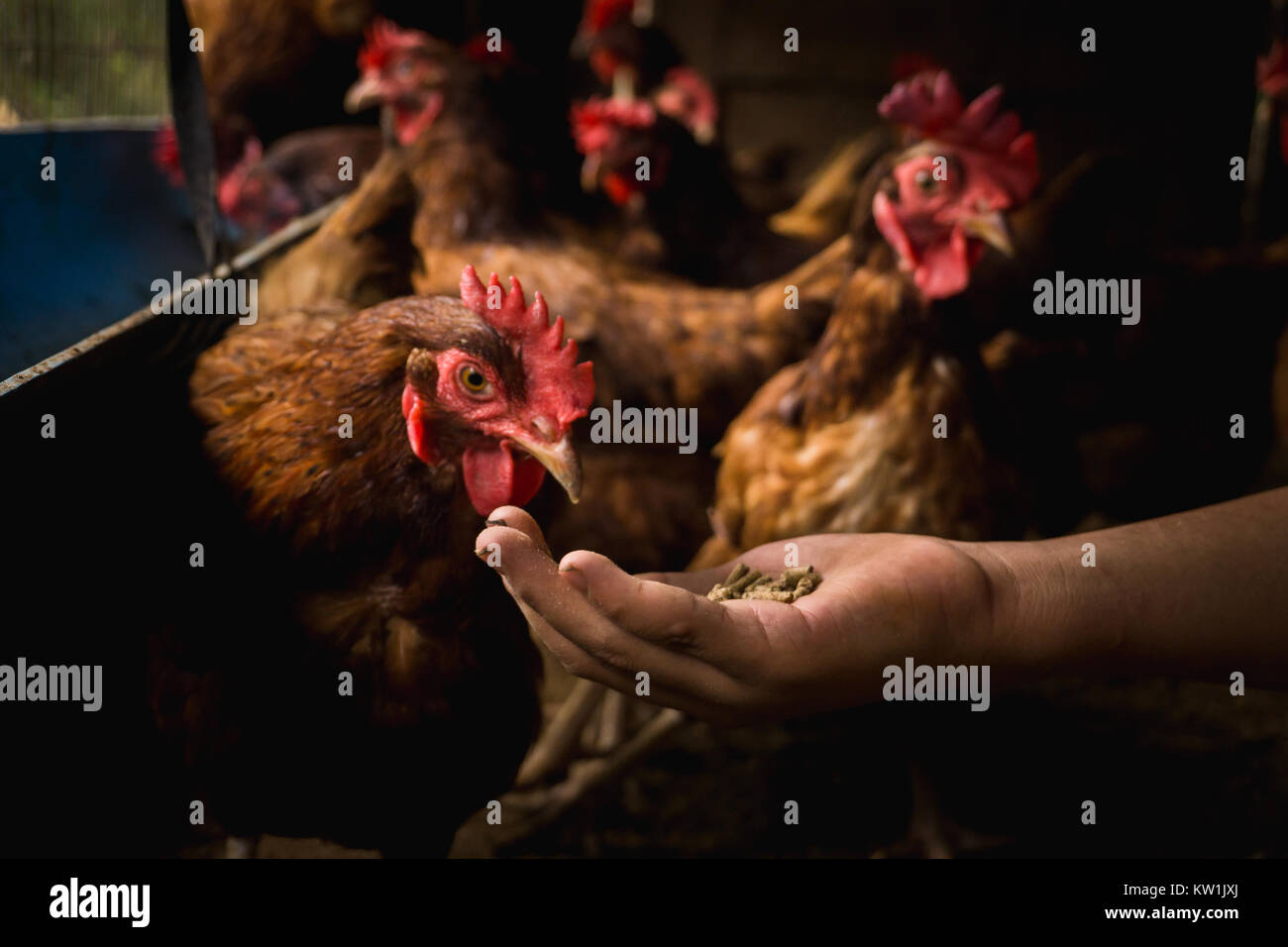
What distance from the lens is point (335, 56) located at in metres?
3.24

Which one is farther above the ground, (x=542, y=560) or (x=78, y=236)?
Answer: (x=78, y=236)

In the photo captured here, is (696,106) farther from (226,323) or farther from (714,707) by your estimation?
(714,707)

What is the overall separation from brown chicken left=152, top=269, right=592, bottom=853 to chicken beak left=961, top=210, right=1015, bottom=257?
0.80 metres

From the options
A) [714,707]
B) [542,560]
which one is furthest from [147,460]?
[714,707]

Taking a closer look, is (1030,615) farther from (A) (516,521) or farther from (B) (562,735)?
(B) (562,735)

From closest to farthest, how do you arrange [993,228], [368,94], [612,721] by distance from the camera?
[993,228] < [612,721] < [368,94]

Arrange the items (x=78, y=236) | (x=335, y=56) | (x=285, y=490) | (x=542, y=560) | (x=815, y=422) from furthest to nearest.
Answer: (x=335, y=56) < (x=78, y=236) < (x=815, y=422) < (x=285, y=490) < (x=542, y=560)

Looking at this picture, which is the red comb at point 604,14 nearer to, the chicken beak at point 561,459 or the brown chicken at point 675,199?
the brown chicken at point 675,199

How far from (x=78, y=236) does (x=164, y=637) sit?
135 centimetres

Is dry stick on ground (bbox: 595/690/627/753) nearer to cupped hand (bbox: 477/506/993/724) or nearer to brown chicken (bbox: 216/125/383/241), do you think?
cupped hand (bbox: 477/506/993/724)

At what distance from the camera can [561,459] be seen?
3.35 feet

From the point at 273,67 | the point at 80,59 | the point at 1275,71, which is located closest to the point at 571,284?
the point at 80,59

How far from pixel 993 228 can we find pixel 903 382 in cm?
27

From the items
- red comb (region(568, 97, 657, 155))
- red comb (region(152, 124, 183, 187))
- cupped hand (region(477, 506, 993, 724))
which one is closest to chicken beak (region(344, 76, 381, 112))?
red comb (region(568, 97, 657, 155))
